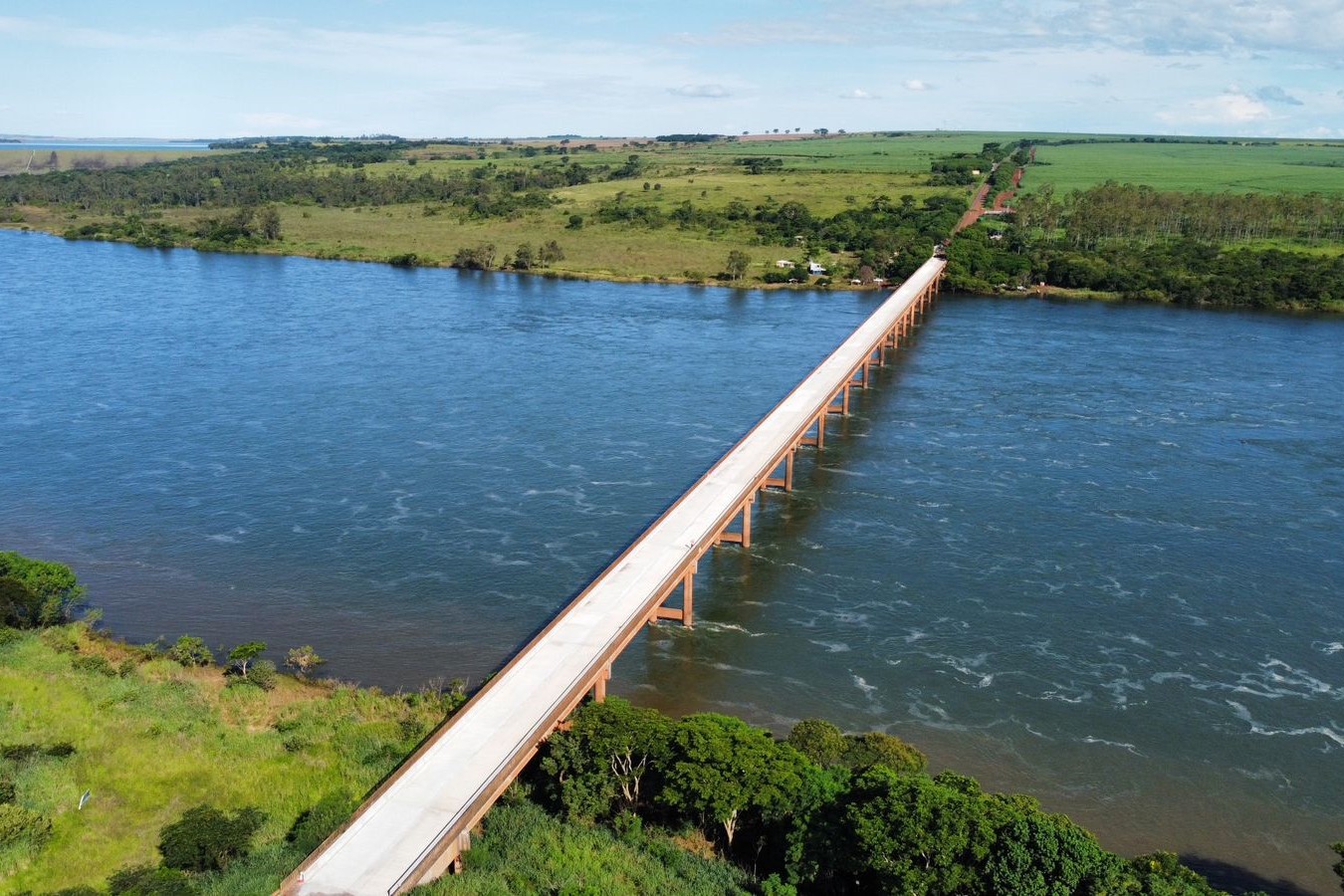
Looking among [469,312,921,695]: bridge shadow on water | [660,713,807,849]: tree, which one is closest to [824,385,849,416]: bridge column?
[469,312,921,695]: bridge shadow on water

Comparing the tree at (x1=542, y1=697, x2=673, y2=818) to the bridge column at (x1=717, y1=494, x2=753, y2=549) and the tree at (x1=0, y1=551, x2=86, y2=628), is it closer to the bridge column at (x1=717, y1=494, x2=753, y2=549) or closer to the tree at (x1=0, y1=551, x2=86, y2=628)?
the bridge column at (x1=717, y1=494, x2=753, y2=549)

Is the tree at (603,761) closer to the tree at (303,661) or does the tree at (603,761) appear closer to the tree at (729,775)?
the tree at (729,775)

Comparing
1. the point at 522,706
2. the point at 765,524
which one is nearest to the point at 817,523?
the point at 765,524

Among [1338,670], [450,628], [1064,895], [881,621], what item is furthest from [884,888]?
[1338,670]

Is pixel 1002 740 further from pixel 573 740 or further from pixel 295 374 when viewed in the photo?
pixel 295 374

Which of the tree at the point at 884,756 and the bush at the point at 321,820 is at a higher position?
the tree at the point at 884,756

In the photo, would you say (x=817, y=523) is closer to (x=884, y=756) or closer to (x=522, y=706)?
Result: (x=884, y=756)

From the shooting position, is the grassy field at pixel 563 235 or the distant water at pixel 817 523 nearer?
the distant water at pixel 817 523

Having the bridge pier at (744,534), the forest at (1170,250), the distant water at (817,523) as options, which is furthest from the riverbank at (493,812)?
the forest at (1170,250)
